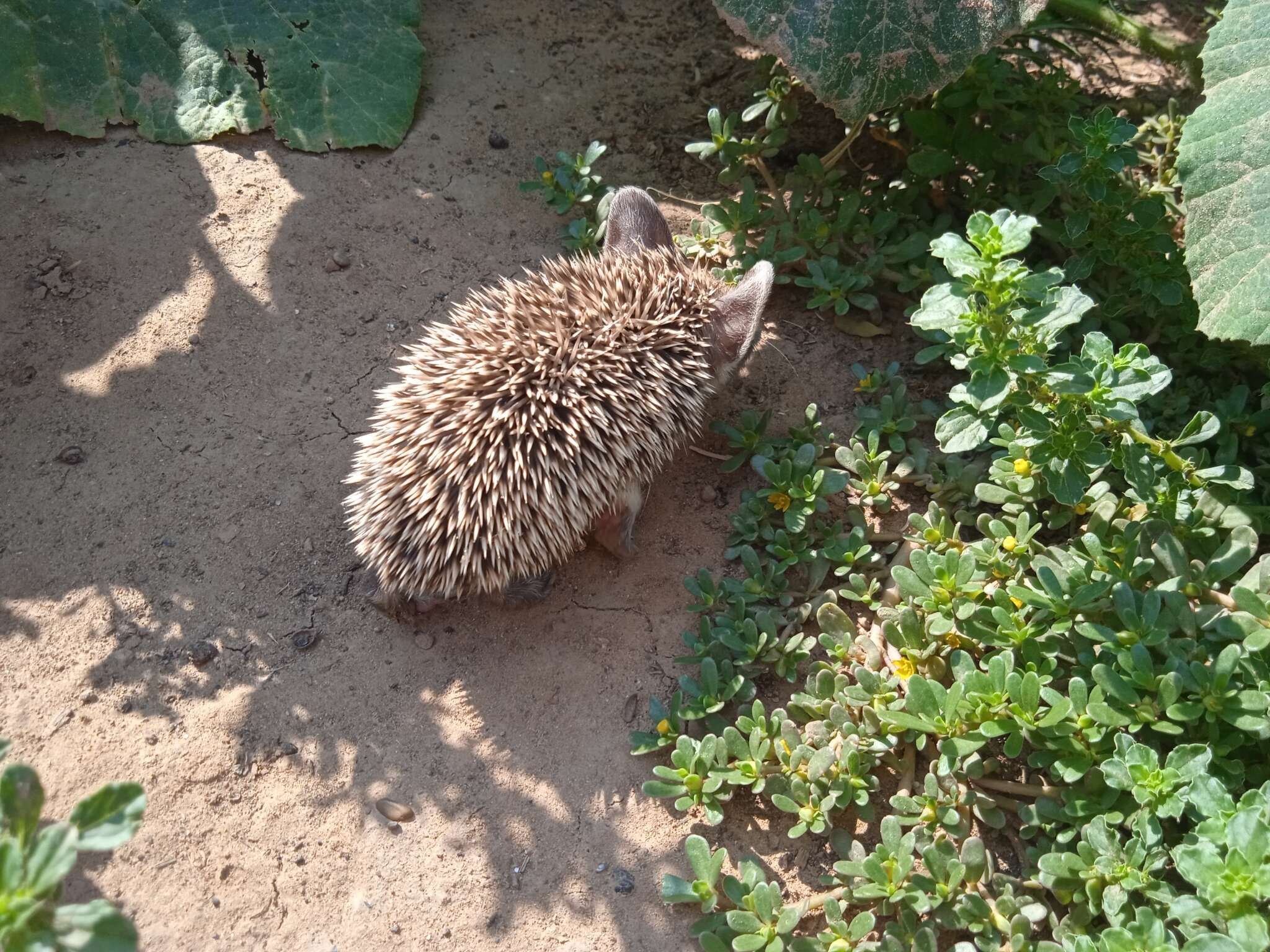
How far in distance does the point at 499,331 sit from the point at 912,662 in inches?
81.4

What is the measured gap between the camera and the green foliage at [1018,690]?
293 cm

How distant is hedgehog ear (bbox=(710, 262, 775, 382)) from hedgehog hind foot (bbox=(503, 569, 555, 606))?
1.25 m

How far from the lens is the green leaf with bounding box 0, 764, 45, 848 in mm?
2213

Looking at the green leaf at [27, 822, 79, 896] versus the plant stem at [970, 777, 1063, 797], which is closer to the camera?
the green leaf at [27, 822, 79, 896]

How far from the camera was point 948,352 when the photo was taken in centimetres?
422

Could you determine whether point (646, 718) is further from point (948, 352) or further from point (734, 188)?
point (734, 188)

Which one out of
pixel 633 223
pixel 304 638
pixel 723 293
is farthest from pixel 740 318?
pixel 304 638

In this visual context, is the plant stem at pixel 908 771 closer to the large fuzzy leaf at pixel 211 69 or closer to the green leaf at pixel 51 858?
the green leaf at pixel 51 858

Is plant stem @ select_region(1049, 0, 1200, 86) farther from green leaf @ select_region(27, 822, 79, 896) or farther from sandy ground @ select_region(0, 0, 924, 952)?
green leaf @ select_region(27, 822, 79, 896)

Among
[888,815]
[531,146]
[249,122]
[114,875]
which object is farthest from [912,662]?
[249,122]

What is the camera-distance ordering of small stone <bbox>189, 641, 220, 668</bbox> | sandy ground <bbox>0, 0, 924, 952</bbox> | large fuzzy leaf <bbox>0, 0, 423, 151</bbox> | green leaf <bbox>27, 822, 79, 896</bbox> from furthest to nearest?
large fuzzy leaf <bbox>0, 0, 423, 151</bbox> < small stone <bbox>189, 641, 220, 668</bbox> < sandy ground <bbox>0, 0, 924, 952</bbox> < green leaf <bbox>27, 822, 79, 896</bbox>

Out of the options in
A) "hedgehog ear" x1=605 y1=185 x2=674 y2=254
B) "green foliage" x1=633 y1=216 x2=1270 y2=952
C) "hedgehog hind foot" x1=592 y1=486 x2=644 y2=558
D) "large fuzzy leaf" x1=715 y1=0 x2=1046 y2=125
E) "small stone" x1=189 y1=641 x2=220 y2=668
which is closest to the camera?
"green foliage" x1=633 y1=216 x2=1270 y2=952

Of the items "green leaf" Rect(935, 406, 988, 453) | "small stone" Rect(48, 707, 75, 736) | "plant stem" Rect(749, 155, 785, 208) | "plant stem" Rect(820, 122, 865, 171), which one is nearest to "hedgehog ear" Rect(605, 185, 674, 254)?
"plant stem" Rect(749, 155, 785, 208)

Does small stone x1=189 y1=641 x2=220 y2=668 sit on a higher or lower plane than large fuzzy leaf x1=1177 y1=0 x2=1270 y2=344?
lower
